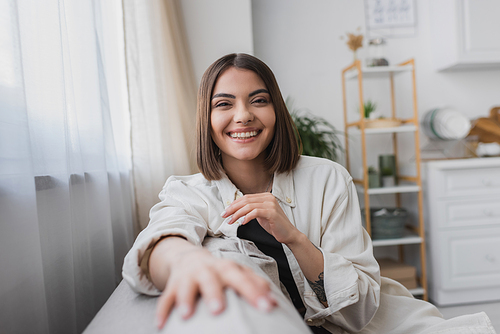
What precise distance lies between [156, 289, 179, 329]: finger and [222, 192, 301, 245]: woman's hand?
326mm

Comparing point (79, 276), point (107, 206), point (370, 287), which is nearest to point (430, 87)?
point (370, 287)

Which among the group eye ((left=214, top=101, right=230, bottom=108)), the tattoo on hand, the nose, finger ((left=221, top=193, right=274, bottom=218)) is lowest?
the tattoo on hand

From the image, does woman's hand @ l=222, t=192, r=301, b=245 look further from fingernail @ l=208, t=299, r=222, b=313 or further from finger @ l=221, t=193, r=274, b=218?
fingernail @ l=208, t=299, r=222, b=313

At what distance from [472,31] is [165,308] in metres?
2.83

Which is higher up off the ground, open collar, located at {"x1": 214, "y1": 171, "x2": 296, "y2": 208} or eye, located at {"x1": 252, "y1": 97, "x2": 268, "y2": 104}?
eye, located at {"x1": 252, "y1": 97, "x2": 268, "y2": 104}

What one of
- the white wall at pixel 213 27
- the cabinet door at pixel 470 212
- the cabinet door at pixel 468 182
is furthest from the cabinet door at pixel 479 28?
the white wall at pixel 213 27

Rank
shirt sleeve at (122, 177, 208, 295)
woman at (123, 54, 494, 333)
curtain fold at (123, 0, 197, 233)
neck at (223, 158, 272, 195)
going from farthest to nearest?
curtain fold at (123, 0, 197, 233) < neck at (223, 158, 272, 195) < woman at (123, 54, 494, 333) < shirt sleeve at (122, 177, 208, 295)

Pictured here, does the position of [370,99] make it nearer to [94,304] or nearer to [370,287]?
[370,287]

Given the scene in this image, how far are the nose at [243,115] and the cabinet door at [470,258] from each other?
1.88 metres

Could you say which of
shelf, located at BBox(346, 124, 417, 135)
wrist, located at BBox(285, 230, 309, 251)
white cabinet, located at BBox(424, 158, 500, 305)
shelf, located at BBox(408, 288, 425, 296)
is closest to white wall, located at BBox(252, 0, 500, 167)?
shelf, located at BBox(346, 124, 417, 135)

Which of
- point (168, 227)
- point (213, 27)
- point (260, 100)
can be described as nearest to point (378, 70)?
point (213, 27)

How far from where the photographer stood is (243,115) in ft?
3.34

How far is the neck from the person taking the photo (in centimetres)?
116

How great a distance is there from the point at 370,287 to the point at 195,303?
58 centimetres
